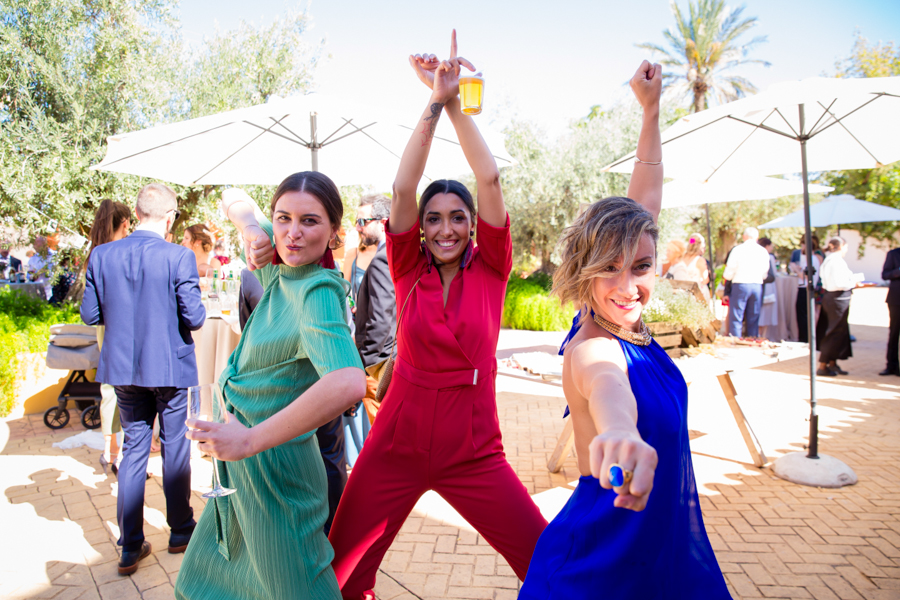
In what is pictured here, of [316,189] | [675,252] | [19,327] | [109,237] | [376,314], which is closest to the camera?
[316,189]

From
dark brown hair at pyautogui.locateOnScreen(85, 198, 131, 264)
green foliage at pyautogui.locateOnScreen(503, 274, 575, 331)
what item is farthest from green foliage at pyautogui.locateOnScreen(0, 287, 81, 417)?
green foliage at pyautogui.locateOnScreen(503, 274, 575, 331)

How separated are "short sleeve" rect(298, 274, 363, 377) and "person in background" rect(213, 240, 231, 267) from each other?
8297 millimetres

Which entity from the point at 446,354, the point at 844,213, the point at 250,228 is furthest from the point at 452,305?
the point at 844,213

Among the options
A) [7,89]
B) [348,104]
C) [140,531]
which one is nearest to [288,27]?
[7,89]

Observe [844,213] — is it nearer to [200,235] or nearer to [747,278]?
[747,278]

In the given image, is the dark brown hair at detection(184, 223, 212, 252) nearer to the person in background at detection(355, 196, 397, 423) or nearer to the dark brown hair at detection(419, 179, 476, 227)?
the person in background at detection(355, 196, 397, 423)

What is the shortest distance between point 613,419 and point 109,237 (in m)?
4.51

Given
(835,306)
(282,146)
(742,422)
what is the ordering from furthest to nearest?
(835,306), (282,146), (742,422)

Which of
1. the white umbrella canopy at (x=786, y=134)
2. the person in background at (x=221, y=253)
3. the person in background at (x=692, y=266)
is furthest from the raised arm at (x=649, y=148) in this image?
the person in background at (x=692, y=266)

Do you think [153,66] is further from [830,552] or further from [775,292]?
[775,292]

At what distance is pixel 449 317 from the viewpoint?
2.30 metres

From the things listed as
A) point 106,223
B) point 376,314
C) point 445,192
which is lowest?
point 376,314

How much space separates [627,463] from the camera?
947 mm

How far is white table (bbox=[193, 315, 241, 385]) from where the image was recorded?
519cm
